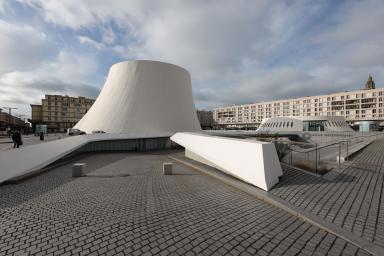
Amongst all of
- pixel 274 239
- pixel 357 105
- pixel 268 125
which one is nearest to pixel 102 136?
pixel 274 239

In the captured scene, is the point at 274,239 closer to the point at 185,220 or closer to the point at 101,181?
the point at 185,220

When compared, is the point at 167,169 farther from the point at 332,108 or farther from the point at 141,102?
the point at 332,108

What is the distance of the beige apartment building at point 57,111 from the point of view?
69.8m

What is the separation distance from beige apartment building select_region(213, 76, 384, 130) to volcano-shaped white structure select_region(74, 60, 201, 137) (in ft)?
170

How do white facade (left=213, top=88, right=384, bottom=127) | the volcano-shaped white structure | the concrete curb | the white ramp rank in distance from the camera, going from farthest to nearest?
white facade (left=213, top=88, right=384, bottom=127) < the volcano-shaped white structure < the white ramp < the concrete curb

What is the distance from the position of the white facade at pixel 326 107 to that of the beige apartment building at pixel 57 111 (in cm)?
8351

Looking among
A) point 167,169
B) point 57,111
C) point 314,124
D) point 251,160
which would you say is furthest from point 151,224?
point 57,111

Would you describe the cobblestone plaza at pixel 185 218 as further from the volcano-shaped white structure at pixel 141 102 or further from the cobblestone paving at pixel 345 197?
the volcano-shaped white structure at pixel 141 102

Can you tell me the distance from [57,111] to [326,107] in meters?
108

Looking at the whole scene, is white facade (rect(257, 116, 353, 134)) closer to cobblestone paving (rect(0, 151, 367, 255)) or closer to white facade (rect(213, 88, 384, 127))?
white facade (rect(213, 88, 384, 127))

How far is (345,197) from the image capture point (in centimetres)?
474

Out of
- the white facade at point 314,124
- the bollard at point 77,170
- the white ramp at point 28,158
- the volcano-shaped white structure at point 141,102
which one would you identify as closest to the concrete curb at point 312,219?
the bollard at point 77,170

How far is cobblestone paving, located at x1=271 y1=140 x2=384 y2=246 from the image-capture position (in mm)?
3475

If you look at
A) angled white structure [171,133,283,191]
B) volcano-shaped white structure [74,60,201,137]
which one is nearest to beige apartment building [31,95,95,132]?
volcano-shaped white structure [74,60,201,137]
